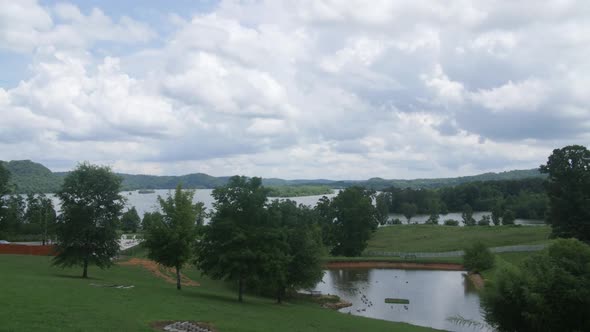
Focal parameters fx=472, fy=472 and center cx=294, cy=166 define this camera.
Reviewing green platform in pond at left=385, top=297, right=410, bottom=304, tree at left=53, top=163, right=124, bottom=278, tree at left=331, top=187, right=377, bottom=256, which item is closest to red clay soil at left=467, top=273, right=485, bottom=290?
green platform in pond at left=385, top=297, right=410, bottom=304

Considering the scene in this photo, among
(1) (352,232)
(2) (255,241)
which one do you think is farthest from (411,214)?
(2) (255,241)

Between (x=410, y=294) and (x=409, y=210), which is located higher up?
(x=409, y=210)

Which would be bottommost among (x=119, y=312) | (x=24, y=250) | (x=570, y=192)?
(x=24, y=250)

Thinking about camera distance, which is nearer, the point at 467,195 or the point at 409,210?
the point at 409,210

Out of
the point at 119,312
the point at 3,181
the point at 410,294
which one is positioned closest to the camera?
the point at 119,312

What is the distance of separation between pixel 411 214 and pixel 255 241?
148041 millimetres

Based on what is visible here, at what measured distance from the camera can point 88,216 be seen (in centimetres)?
3491

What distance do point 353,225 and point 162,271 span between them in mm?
43061

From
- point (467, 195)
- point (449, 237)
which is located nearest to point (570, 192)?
point (449, 237)

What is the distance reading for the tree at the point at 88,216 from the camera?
34.7 meters

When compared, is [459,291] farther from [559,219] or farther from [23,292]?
[23,292]

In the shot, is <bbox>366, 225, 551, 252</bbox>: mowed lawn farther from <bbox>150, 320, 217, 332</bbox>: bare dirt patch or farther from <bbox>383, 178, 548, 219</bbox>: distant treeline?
<bbox>383, 178, 548, 219</bbox>: distant treeline

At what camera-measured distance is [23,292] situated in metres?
22.5

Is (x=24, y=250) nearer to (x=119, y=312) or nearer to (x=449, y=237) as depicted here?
(x=119, y=312)
